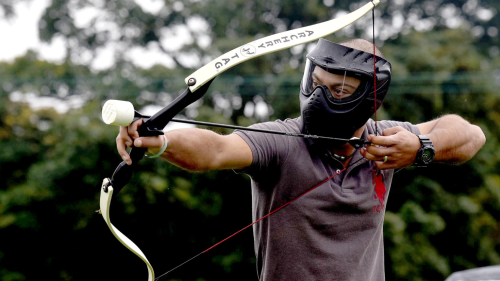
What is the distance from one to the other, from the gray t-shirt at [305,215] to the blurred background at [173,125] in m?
4.18

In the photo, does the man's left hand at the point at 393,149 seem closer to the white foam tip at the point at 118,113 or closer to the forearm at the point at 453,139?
the forearm at the point at 453,139

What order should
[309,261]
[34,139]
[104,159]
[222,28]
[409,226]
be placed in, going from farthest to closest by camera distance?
[222,28]
[34,139]
[409,226]
[104,159]
[309,261]

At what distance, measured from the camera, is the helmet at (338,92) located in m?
2.09

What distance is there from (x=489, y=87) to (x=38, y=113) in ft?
25.5

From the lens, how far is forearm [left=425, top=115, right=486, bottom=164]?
7.46 ft

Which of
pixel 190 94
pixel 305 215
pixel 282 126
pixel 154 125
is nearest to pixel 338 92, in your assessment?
pixel 282 126

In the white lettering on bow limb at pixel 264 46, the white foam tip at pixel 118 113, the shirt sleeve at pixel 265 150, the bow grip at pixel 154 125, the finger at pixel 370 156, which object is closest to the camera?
the white foam tip at pixel 118 113

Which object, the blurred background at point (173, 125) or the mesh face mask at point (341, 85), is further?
the blurred background at point (173, 125)

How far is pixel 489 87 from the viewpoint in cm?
861

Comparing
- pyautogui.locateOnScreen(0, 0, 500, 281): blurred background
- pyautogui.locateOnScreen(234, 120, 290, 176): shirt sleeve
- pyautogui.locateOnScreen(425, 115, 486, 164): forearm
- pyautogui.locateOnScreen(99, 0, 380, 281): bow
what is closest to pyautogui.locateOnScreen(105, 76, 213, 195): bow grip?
pyautogui.locateOnScreen(99, 0, 380, 281): bow

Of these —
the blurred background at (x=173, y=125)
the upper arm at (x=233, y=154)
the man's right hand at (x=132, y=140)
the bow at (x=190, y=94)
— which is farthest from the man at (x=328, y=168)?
the blurred background at (x=173, y=125)

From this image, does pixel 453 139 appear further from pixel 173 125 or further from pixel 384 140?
pixel 173 125

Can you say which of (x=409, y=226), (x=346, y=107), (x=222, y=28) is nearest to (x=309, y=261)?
(x=346, y=107)

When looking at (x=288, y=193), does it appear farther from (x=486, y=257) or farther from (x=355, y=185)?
(x=486, y=257)
